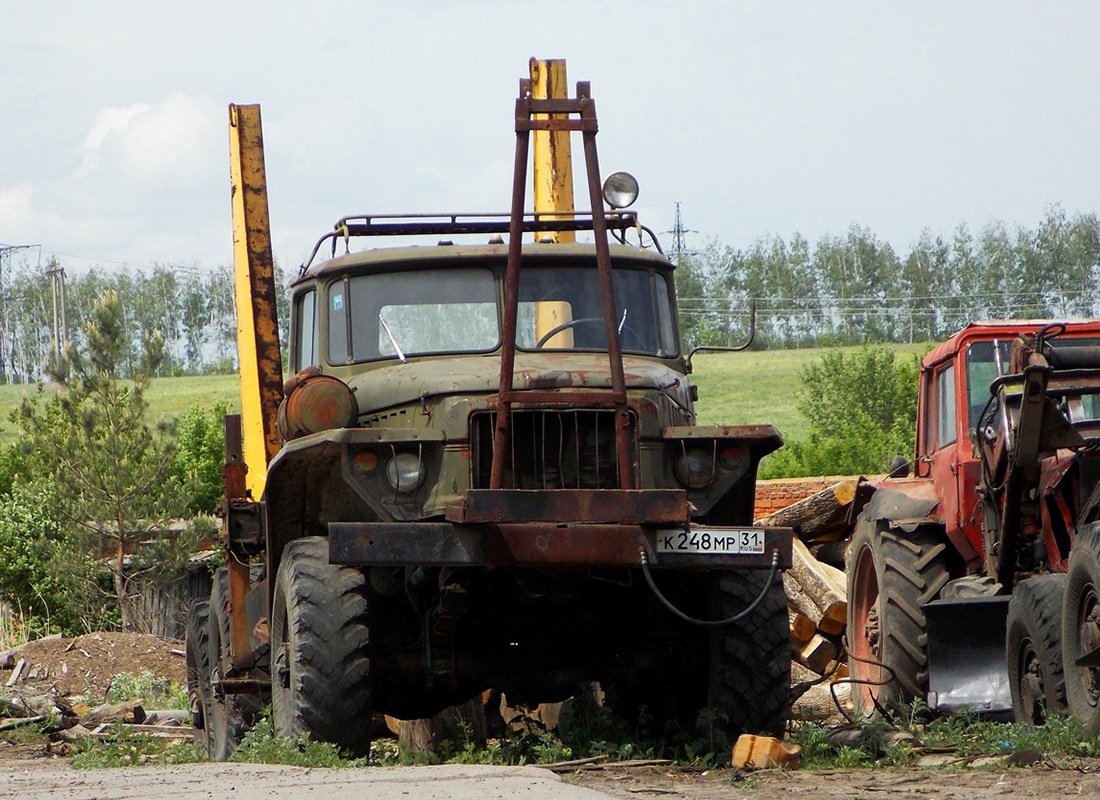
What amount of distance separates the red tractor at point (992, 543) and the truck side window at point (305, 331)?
3.70 meters

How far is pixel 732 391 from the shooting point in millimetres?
66875

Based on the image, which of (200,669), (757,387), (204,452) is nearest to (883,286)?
(757,387)

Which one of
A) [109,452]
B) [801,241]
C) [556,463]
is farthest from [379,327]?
[801,241]

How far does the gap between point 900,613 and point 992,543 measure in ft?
3.20

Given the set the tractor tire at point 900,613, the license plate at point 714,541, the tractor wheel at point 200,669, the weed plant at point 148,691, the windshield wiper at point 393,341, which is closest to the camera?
the license plate at point 714,541

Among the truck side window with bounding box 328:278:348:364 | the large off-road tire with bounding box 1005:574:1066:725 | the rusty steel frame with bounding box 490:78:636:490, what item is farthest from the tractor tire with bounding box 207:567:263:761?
the large off-road tire with bounding box 1005:574:1066:725

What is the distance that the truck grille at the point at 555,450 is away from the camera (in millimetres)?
7516

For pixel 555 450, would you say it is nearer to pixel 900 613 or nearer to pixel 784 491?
pixel 900 613

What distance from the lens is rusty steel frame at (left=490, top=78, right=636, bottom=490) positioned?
289 inches

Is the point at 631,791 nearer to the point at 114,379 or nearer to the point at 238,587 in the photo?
the point at 238,587

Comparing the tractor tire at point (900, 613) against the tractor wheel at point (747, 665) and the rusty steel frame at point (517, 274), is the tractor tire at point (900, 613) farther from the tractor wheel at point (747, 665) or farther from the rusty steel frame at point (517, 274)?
the rusty steel frame at point (517, 274)

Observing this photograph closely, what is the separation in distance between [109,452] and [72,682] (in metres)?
5.71

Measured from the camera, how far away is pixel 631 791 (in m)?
6.39

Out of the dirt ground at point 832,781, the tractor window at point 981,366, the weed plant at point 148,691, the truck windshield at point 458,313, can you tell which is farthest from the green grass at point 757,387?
the dirt ground at point 832,781
